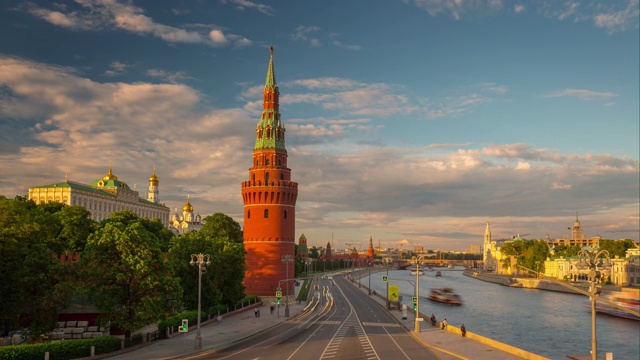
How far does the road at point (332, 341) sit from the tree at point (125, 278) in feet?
25.7

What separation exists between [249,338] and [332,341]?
9.98m

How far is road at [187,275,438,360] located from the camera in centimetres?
4769

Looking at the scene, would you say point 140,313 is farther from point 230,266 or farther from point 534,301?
point 534,301

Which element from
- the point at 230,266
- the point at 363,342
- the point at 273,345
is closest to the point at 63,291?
the point at 273,345

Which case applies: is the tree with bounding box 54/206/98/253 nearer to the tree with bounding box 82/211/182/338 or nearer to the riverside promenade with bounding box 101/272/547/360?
the riverside promenade with bounding box 101/272/547/360

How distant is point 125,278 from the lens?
2050 inches

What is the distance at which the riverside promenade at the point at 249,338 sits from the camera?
47875mm

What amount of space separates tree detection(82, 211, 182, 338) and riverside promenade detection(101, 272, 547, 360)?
11.5 feet

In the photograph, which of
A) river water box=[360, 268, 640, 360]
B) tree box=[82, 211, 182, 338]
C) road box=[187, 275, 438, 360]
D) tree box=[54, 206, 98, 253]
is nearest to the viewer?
road box=[187, 275, 438, 360]

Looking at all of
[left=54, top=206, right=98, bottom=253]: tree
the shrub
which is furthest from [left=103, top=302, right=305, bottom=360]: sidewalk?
[left=54, top=206, right=98, bottom=253]: tree

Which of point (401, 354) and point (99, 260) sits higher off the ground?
point (99, 260)

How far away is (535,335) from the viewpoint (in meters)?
85.8

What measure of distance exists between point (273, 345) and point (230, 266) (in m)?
29.8

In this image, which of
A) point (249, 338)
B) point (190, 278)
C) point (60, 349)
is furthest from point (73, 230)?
point (60, 349)
